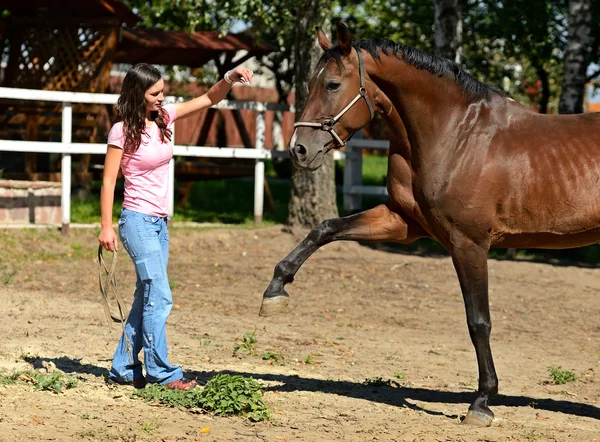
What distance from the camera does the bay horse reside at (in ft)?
17.5

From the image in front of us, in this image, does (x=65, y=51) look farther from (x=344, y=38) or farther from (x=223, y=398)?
(x=223, y=398)

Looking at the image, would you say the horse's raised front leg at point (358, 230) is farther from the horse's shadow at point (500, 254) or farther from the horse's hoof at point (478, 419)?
the horse's shadow at point (500, 254)

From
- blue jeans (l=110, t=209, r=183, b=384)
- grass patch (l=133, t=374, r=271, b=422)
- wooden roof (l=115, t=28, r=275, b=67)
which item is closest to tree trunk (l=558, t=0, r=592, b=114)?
wooden roof (l=115, t=28, r=275, b=67)

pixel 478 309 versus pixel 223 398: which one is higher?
pixel 478 309

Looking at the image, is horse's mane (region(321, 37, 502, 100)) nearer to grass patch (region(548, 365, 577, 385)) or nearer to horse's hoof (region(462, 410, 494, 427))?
horse's hoof (region(462, 410, 494, 427))

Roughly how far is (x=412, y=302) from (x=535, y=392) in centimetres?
317

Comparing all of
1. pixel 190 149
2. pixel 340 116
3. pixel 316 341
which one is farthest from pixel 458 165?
pixel 190 149

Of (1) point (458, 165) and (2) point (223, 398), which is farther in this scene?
(1) point (458, 165)

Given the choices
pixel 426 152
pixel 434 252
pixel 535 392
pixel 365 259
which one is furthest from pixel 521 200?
pixel 434 252

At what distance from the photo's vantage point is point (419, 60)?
18.0ft

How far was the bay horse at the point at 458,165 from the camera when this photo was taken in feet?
17.5

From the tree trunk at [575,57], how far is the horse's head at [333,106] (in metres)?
8.13

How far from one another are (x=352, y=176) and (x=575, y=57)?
12.1ft

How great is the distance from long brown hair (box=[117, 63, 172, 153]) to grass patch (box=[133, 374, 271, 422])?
145 cm
